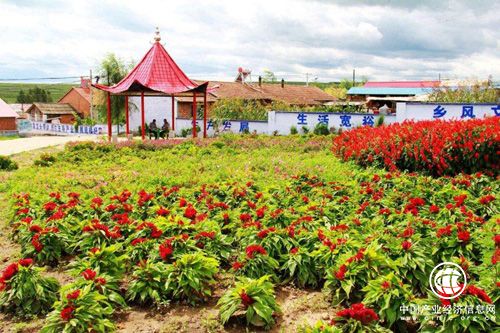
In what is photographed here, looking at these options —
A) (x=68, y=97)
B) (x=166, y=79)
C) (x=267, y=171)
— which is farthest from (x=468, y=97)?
(x=68, y=97)

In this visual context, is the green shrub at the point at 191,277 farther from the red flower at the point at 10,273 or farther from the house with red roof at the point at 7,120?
the house with red roof at the point at 7,120

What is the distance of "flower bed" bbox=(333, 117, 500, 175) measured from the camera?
7.52 meters

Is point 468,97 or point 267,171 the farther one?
point 468,97

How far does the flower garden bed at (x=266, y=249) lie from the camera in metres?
3.47

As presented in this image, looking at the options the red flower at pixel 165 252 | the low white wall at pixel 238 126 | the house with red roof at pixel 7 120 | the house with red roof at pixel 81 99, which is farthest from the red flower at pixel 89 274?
the house with red roof at pixel 81 99

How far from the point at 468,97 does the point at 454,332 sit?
64.4 ft

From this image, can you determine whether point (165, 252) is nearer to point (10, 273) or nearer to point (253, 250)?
point (253, 250)

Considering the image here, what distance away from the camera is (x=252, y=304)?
11.7 feet

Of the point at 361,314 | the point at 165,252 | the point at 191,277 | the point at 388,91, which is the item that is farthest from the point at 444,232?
the point at 388,91

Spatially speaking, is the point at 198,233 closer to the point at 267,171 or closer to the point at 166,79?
the point at 267,171

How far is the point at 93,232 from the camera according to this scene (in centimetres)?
472

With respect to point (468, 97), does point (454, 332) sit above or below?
below

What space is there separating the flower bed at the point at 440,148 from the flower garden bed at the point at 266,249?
89 cm

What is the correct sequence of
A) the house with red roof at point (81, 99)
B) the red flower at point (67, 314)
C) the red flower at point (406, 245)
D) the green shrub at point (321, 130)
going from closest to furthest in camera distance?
the red flower at point (67, 314) → the red flower at point (406, 245) → the green shrub at point (321, 130) → the house with red roof at point (81, 99)
